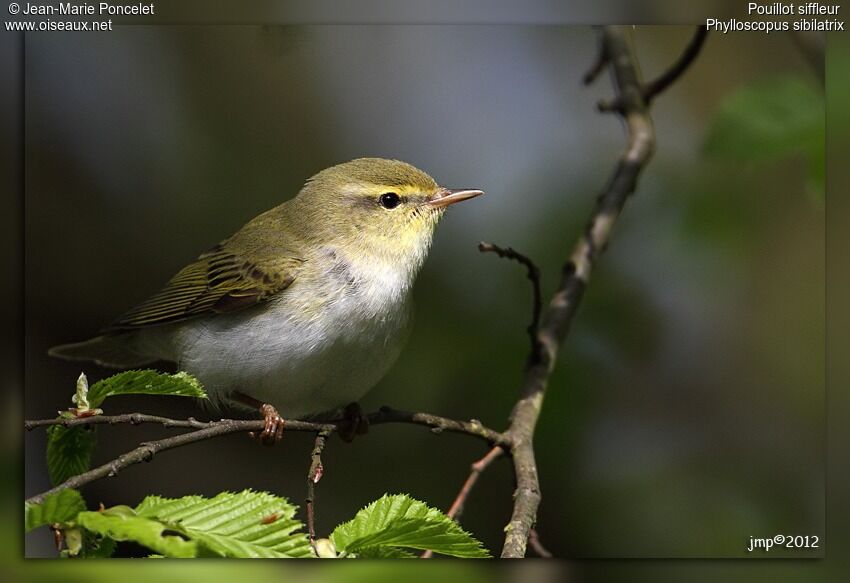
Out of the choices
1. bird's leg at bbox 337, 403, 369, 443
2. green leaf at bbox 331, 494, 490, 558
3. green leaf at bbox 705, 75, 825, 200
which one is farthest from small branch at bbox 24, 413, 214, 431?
green leaf at bbox 705, 75, 825, 200

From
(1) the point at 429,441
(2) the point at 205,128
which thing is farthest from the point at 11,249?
(1) the point at 429,441

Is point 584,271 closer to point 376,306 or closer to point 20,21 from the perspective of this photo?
point 376,306

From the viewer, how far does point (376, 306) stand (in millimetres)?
2469

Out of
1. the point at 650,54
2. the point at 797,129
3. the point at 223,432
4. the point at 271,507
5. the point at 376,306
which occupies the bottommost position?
the point at 271,507

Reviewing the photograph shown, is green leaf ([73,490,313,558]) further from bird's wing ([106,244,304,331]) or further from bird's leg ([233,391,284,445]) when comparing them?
bird's wing ([106,244,304,331])

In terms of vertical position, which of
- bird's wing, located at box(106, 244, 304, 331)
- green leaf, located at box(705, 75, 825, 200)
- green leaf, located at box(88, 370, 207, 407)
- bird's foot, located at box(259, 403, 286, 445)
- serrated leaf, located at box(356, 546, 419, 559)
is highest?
green leaf, located at box(705, 75, 825, 200)

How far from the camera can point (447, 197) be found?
2.68 meters

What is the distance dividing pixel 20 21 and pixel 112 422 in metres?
1.48

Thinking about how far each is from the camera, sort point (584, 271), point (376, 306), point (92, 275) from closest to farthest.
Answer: point (376, 306), point (584, 271), point (92, 275)

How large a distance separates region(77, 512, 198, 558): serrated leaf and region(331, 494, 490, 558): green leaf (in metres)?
0.38

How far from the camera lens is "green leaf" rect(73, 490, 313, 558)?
1.56 meters

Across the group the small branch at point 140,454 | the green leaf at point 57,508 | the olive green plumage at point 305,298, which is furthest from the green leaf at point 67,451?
the olive green plumage at point 305,298

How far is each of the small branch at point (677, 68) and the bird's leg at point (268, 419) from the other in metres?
1.80

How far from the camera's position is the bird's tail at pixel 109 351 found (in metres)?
2.91
